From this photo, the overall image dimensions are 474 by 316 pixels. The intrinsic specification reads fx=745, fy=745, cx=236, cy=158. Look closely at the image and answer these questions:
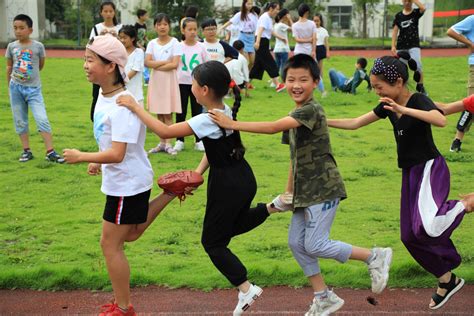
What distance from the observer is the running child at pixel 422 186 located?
5.02 m

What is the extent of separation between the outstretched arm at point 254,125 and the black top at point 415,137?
774mm

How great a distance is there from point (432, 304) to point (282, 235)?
2019 mm

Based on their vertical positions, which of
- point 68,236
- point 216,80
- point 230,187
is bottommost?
point 68,236

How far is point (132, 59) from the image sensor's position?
9.88 meters

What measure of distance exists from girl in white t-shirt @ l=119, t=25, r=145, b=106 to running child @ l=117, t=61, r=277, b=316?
→ 4.96 m

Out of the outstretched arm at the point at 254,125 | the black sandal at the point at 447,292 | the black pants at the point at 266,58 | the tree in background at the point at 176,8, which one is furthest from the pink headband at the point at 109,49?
the tree in background at the point at 176,8

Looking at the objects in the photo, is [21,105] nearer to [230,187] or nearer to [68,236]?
[68,236]

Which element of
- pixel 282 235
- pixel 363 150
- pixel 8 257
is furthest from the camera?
pixel 363 150

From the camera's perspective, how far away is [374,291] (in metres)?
5.13

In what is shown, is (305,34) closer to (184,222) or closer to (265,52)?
(265,52)

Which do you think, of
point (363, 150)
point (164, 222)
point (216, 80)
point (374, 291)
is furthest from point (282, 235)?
point (363, 150)

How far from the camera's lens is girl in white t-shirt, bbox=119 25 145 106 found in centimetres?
978

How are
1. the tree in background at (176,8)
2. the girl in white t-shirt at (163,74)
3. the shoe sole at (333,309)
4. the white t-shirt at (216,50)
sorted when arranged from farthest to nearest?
the tree in background at (176,8)
the white t-shirt at (216,50)
the girl in white t-shirt at (163,74)
the shoe sole at (333,309)

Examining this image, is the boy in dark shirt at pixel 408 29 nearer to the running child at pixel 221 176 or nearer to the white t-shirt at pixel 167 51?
the white t-shirt at pixel 167 51
